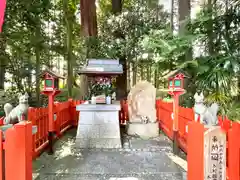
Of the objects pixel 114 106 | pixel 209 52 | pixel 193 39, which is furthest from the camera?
pixel 209 52

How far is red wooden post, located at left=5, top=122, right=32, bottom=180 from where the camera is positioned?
2178 mm

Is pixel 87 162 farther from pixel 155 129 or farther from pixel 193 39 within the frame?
pixel 193 39

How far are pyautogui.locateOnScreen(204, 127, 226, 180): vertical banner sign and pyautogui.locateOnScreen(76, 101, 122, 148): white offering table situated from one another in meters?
3.23

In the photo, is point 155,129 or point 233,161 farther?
point 155,129

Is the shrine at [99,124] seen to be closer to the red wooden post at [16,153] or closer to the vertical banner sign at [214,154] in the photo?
the red wooden post at [16,153]

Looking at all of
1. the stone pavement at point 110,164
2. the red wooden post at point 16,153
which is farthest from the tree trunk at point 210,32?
the red wooden post at point 16,153

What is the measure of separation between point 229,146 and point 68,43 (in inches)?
375

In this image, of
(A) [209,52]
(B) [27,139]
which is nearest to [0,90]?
(B) [27,139]

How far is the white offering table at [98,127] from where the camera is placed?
5.27m

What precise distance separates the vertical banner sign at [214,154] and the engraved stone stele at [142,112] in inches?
162

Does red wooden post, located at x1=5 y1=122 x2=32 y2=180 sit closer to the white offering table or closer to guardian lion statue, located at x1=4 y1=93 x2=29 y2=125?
guardian lion statue, located at x1=4 y1=93 x2=29 y2=125

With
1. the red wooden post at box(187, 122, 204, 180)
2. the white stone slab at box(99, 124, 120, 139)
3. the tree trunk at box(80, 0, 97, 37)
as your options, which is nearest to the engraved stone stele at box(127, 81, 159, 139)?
the white stone slab at box(99, 124, 120, 139)

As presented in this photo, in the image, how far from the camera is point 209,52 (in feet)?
23.3

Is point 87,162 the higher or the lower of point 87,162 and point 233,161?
the lower
